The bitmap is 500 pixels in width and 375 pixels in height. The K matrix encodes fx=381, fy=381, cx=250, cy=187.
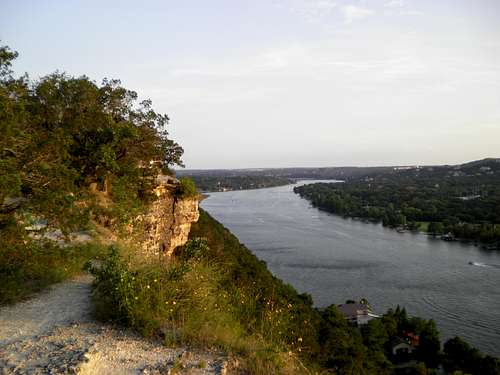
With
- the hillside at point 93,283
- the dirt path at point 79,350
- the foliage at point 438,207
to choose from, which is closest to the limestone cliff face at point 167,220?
the hillside at point 93,283

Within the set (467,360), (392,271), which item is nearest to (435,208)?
(392,271)

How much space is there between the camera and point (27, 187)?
4930 millimetres

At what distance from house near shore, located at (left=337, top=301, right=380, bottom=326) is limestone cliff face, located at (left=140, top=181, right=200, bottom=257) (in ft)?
35.8

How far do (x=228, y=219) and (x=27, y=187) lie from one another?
4639cm

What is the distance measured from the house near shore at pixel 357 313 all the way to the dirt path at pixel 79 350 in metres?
17.2

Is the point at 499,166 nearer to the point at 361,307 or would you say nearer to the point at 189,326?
the point at 361,307

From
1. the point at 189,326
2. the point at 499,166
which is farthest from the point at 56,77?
the point at 499,166

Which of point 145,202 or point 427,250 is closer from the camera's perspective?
point 145,202

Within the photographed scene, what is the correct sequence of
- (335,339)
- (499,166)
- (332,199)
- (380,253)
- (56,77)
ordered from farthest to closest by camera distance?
(499,166) → (332,199) → (380,253) → (335,339) → (56,77)

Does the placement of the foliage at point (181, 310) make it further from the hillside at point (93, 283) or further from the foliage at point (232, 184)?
the foliage at point (232, 184)

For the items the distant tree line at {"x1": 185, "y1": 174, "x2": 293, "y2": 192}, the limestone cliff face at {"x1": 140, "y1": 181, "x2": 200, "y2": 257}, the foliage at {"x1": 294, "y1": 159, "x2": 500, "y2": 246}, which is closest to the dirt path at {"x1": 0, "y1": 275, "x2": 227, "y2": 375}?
the limestone cliff face at {"x1": 140, "y1": 181, "x2": 200, "y2": 257}

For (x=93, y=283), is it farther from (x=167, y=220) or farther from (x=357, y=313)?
(x=357, y=313)

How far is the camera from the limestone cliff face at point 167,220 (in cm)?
1020

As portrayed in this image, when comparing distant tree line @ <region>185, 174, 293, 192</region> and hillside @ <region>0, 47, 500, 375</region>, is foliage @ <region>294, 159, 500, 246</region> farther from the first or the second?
hillside @ <region>0, 47, 500, 375</region>
